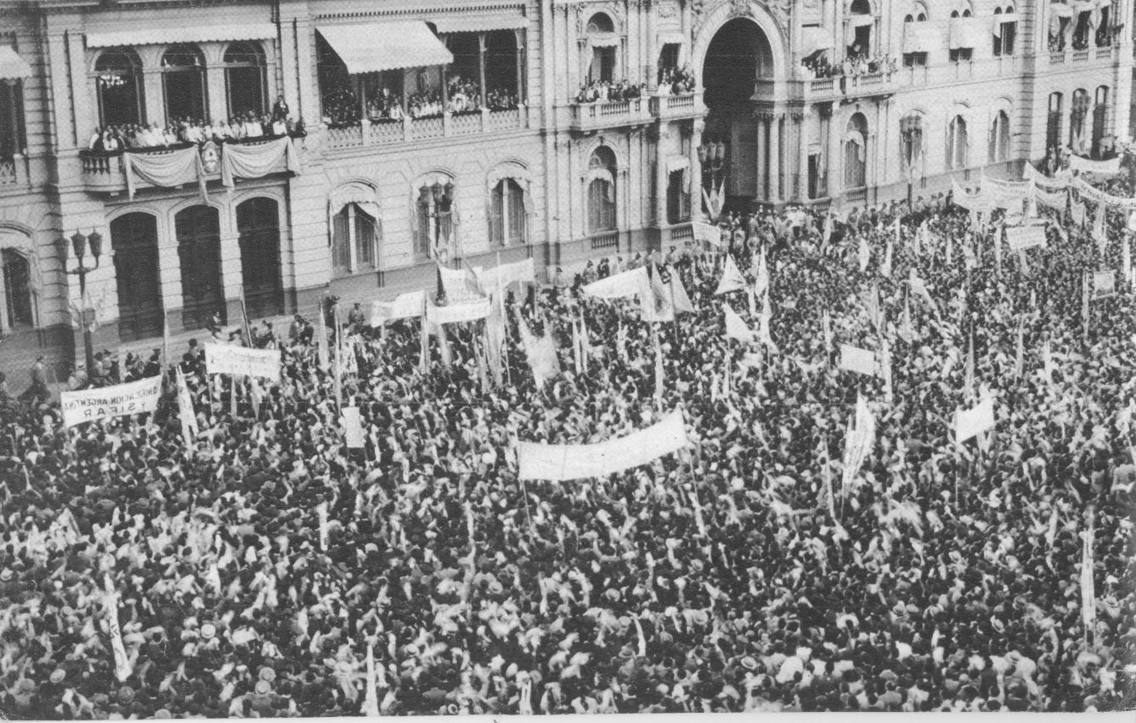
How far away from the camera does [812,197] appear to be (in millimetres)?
50312

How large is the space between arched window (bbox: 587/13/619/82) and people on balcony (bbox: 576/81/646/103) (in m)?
0.39

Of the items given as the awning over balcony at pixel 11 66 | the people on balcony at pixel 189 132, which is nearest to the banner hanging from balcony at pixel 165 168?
the people on balcony at pixel 189 132

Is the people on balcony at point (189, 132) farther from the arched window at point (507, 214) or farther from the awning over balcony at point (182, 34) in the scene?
the arched window at point (507, 214)

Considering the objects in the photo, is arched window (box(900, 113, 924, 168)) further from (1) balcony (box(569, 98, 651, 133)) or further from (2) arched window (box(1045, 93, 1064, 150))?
(1) balcony (box(569, 98, 651, 133))

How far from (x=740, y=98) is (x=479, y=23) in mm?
13314

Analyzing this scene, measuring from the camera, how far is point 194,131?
3409 centimetres

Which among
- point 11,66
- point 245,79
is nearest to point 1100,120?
point 245,79

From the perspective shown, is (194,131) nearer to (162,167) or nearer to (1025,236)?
(162,167)

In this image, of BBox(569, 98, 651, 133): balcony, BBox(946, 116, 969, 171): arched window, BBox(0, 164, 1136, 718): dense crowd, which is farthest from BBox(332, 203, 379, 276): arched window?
BBox(946, 116, 969, 171): arched window

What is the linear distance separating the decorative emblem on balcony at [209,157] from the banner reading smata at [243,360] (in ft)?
33.3

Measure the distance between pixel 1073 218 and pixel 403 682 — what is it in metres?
28.9

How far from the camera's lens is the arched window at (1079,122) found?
178ft

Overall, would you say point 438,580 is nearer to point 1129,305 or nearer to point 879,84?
point 1129,305

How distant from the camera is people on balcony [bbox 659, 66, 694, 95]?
148ft
